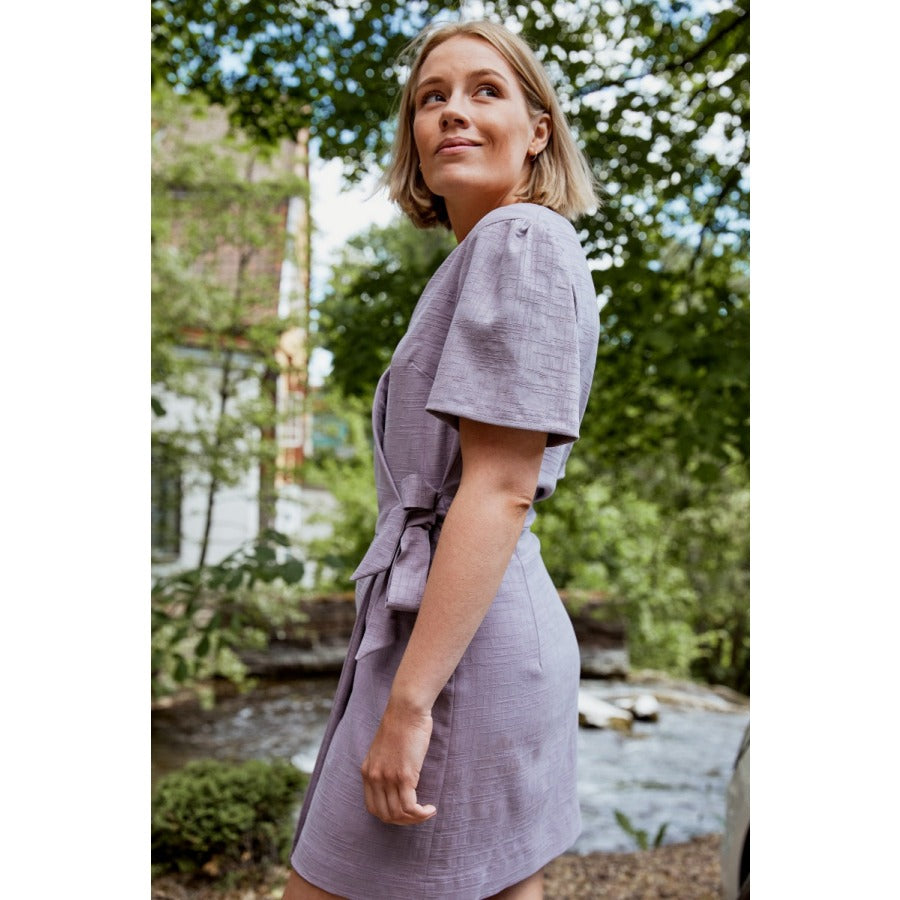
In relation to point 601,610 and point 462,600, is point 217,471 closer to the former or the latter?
point 601,610

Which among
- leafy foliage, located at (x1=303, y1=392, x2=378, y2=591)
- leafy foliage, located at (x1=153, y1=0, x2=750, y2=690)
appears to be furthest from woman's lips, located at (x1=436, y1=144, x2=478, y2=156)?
leafy foliage, located at (x1=303, y1=392, x2=378, y2=591)

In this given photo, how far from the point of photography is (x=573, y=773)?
1188 mm

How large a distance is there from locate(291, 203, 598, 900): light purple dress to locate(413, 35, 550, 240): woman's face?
0.12m

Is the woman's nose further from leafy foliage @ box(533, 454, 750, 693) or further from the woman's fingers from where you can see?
leafy foliage @ box(533, 454, 750, 693)

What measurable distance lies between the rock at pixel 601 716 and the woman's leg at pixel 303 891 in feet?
20.9

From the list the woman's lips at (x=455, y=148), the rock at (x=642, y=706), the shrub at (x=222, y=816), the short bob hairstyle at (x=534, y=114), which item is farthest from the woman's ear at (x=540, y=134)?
the rock at (x=642, y=706)

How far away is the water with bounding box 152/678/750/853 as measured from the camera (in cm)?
519

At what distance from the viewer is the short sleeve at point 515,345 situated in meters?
0.92

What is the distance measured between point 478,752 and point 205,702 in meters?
5.88

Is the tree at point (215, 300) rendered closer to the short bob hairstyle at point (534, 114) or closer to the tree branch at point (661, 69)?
the tree branch at point (661, 69)

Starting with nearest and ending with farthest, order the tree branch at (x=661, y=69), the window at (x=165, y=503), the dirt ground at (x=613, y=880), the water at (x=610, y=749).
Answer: the dirt ground at (x=613, y=880), the tree branch at (x=661, y=69), the water at (x=610, y=749), the window at (x=165, y=503)

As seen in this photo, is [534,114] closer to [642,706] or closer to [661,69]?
[661,69]

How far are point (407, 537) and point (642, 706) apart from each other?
720 cm

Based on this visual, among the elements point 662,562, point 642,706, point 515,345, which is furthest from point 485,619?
point 662,562
